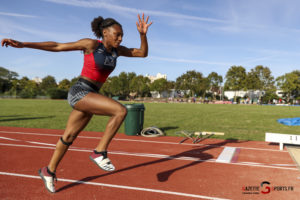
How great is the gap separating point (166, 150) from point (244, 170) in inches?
99.5

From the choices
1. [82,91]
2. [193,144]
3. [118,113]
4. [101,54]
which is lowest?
[193,144]

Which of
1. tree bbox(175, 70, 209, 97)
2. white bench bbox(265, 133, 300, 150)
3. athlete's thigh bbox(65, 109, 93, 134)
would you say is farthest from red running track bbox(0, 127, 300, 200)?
tree bbox(175, 70, 209, 97)

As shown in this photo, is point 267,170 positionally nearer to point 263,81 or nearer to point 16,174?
point 16,174

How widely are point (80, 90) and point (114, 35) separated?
0.92 meters

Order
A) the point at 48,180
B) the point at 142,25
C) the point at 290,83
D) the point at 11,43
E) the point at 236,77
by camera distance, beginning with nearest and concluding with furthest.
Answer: the point at 11,43
the point at 48,180
the point at 142,25
the point at 290,83
the point at 236,77

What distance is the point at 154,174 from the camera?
16.4 ft

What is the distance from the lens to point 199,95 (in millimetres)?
94500

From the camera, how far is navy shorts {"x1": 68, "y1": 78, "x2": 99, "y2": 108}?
3.54 metres

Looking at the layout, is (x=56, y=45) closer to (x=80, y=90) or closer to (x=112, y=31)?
(x=80, y=90)

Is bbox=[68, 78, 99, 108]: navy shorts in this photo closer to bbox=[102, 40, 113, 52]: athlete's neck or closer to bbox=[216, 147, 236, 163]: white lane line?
bbox=[102, 40, 113, 52]: athlete's neck

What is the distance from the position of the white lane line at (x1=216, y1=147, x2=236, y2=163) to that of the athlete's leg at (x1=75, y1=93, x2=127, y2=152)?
3.62 m

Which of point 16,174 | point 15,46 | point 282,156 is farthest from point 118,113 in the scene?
point 282,156

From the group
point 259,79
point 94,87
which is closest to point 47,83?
point 259,79

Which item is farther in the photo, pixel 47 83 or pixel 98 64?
pixel 47 83
